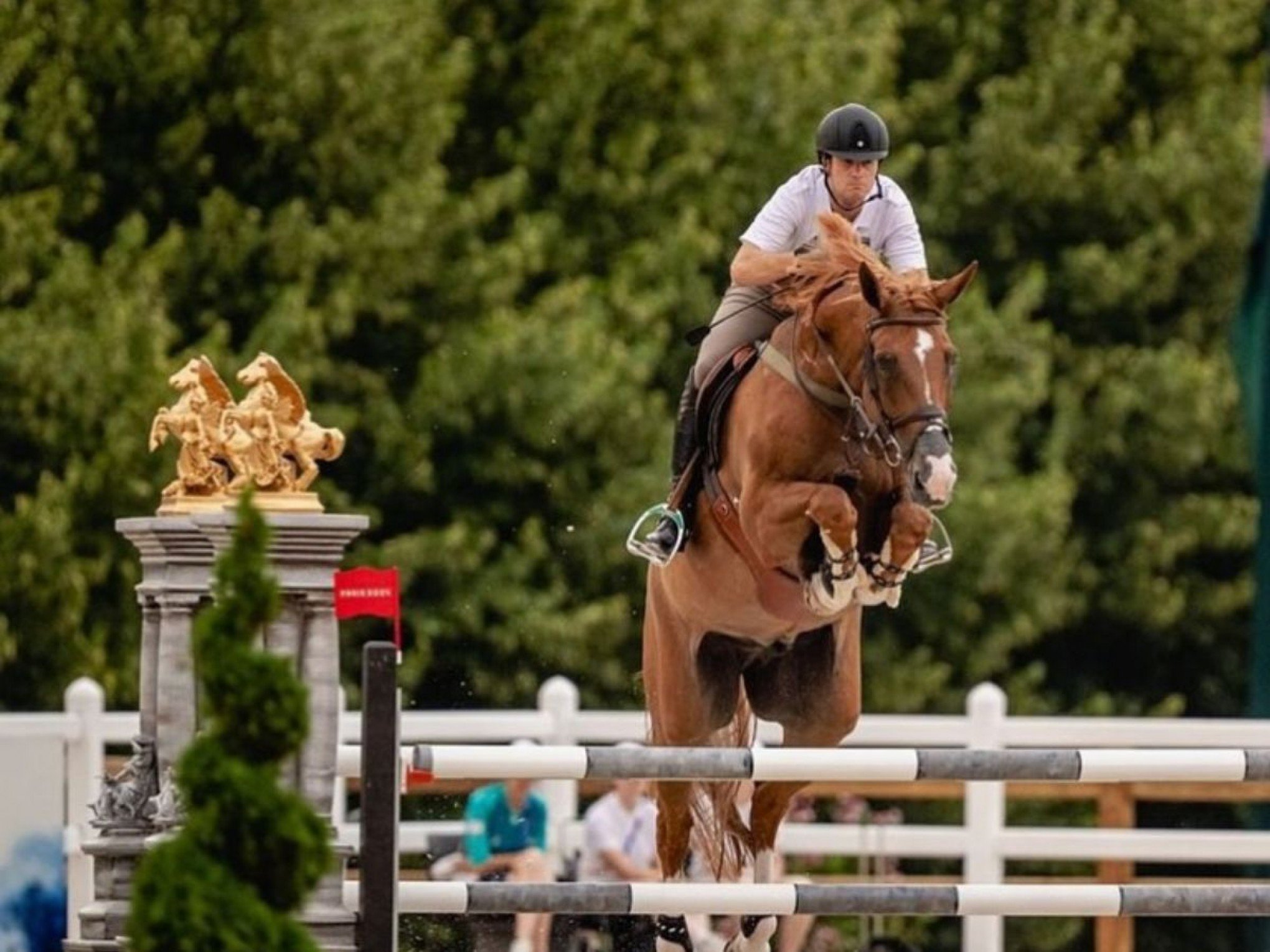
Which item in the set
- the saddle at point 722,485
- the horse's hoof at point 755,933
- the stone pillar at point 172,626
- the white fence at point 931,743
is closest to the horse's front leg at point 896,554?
the saddle at point 722,485

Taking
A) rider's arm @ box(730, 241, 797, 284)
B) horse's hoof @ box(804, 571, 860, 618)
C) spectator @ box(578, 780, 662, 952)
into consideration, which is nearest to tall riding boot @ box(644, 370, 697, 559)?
rider's arm @ box(730, 241, 797, 284)

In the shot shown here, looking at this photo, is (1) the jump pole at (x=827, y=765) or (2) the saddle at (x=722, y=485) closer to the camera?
(1) the jump pole at (x=827, y=765)

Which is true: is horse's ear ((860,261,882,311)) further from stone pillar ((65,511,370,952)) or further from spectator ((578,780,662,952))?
spectator ((578,780,662,952))

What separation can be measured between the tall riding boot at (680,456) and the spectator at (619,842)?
3635mm

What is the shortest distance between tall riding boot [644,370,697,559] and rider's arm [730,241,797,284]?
45cm

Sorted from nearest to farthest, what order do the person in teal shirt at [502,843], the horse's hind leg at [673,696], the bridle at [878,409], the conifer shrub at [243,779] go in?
the conifer shrub at [243,779], the bridle at [878,409], the horse's hind leg at [673,696], the person in teal shirt at [502,843]

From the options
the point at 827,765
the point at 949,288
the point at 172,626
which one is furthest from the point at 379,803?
the point at 949,288

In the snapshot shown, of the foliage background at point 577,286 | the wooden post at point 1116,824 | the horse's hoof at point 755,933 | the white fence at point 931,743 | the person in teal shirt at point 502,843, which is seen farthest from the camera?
the foliage background at point 577,286

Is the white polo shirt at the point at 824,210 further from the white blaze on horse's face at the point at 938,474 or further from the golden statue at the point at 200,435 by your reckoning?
the golden statue at the point at 200,435

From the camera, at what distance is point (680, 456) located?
30.7 feet

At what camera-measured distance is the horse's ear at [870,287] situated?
8453mm

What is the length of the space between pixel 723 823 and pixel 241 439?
1.95 meters

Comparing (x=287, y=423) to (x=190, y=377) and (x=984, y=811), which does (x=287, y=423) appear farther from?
(x=984, y=811)

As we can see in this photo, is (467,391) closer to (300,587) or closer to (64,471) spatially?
(64,471)
